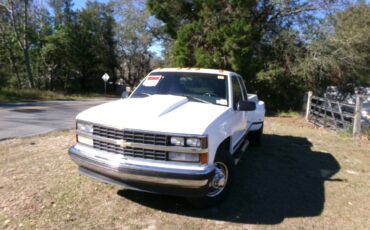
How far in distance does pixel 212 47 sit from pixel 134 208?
15.7 metres

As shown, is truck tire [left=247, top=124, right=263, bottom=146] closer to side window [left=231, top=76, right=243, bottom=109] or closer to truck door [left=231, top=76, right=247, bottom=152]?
truck door [left=231, top=76, right=247, bottom=152]

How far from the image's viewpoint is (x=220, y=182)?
4.61 metres

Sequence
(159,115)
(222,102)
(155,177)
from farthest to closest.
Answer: (222,102), (159,115), (155,177)

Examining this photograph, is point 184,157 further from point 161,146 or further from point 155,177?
point 155,177

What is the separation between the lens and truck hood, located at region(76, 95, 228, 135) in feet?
13.2

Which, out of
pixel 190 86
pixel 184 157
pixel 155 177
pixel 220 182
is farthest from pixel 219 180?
pixel 190 86

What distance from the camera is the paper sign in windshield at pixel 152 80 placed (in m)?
5.77

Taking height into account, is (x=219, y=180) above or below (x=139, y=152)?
below

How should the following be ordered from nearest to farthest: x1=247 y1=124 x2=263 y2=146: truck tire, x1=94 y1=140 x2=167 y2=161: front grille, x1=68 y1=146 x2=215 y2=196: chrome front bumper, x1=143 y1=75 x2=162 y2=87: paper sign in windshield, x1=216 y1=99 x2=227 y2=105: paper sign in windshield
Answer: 1. x1=68 y1=146 x2=215 y2=196: chrome front bumper
2. x1=94 y1=140 x2=167 y2=161: front grille
3. x1=216 y1=99 x2=227 y2=105: paper sign in windshield
4. x1=143 y1=75 x2=162 y2=87: paper sign in windshield
5. x1=247 y1=124 x2=263 y2=146: truck tire

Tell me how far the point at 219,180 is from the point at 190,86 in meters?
1.75

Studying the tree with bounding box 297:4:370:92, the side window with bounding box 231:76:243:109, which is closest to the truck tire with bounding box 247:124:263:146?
the side window with bounding box 231:76:243:109

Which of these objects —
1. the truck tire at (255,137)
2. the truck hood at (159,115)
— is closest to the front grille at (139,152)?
the truck hood at (159,115)

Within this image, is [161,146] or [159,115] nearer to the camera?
[161,146]

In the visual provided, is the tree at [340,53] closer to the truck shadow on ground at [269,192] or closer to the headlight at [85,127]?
the truck shadow on ground at [269,192]
